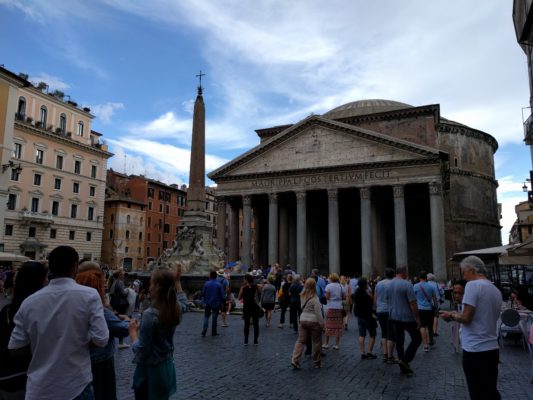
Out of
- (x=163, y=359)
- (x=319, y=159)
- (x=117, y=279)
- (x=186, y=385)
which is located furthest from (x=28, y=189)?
(x=163, y=359)

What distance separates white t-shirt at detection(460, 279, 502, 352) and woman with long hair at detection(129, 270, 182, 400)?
2501 millimetres

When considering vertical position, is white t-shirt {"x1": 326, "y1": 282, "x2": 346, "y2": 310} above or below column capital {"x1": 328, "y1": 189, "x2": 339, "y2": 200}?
below

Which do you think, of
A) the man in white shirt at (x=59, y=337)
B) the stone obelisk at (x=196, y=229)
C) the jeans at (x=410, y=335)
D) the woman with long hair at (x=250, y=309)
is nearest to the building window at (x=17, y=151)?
the stone obelisk at (x=196, y=229)

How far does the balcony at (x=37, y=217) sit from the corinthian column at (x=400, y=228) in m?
25.8

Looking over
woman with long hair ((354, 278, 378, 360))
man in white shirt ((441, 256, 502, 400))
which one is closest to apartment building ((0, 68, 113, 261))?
woman with long hair ((354, 278, 378, 360))

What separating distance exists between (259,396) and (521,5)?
19.5m

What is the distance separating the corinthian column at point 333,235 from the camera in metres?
29.0

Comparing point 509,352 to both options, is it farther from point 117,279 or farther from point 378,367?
point 117,279

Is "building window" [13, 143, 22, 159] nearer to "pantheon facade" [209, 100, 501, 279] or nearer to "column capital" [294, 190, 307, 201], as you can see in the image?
"pantheon facade" [209, 100, 501, 279]

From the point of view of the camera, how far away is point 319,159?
1211 inches

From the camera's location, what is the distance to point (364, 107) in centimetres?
4194

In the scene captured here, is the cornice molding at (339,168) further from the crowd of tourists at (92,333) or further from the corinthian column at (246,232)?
the crowd of tourists at (92,333)

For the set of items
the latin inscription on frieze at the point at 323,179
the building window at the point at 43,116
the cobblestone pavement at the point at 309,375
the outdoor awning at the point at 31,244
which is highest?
the building window at the point at 43,116

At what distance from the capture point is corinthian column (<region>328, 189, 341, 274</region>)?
95.3 ft
